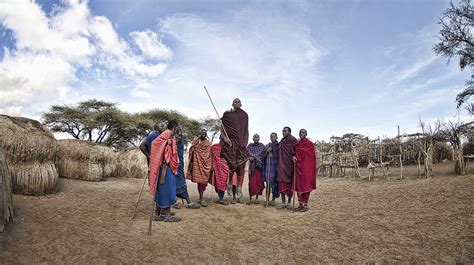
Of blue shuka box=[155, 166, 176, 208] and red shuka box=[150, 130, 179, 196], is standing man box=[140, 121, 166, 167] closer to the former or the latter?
red shuka box=[150, 130, 179, 196]

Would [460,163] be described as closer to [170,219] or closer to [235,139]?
[235,139]

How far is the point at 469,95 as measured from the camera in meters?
18.8

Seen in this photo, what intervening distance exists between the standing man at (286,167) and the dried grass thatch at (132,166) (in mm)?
8706

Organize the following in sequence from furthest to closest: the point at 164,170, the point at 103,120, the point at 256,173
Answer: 1. the point at 103,120
2. the point at 256,173
3. the point at 164,170

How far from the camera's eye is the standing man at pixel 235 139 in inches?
297

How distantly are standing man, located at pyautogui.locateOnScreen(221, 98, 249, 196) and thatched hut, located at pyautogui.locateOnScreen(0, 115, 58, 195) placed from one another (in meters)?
4.36

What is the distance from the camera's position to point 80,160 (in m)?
10.9

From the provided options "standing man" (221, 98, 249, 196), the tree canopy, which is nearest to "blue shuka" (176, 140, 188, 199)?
"standing man" (221, 98, 249, 196)

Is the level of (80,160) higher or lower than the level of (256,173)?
higher

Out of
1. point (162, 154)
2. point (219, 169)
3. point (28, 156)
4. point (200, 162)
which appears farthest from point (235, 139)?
point (28, 156)

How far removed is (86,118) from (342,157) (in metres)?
21.4

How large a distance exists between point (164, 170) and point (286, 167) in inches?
133

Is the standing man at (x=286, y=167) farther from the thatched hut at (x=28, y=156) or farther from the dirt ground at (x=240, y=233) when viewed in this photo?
the thatched hut at (x=28, y=156)

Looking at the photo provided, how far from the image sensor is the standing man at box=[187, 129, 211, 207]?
24.7ft
